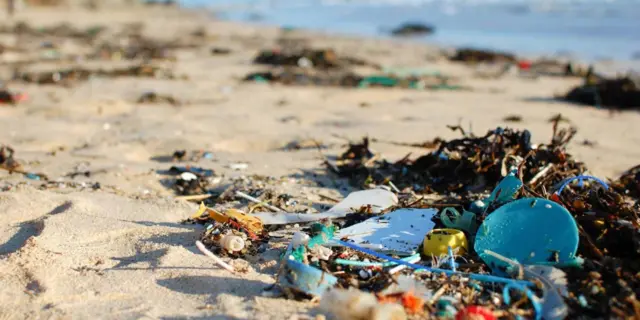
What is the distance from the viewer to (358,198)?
302cm

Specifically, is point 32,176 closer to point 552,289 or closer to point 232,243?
point 232,243

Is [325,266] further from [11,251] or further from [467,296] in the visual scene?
[11,251]

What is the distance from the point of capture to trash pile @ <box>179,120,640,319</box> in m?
1.97

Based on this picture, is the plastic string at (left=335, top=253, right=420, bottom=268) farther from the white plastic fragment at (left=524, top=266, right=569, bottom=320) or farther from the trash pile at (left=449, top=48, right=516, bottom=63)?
the trash pile at (left=449, top=48, right=516, bottom=63)

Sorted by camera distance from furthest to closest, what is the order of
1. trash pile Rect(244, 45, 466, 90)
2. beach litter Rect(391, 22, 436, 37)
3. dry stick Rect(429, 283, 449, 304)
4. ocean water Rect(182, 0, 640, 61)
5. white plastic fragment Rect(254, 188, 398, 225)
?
beach litter Rect(391, 22, 436, 37) → ocean water Rect(182, 0, 640, 61) → trash pile Rect(244, 45, 466, 90) → white plastic fragment Rect(254, 188, 398, 225) → dry stick Rect(429, 283, 449, 304)

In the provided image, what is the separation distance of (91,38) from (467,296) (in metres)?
11.8

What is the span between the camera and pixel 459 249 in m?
2.36

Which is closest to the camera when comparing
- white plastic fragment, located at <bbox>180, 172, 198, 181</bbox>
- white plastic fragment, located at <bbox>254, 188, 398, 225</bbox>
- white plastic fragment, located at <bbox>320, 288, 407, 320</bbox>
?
white plastic fragment, located at <bbox>320, 288, 407, 320</bbox>

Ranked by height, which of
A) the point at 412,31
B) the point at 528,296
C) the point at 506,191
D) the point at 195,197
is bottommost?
the point at 412,31

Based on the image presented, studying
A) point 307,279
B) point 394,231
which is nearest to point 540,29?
point 394,231

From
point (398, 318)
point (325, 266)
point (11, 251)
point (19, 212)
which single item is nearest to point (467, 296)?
point (398, 318)

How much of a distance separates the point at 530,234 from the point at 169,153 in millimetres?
2785

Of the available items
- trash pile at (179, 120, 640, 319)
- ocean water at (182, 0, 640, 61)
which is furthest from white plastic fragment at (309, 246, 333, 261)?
ocean water at (182, 0, 640, 61)

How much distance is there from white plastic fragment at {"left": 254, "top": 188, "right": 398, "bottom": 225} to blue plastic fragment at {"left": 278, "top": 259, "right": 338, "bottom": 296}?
27.7 inches
